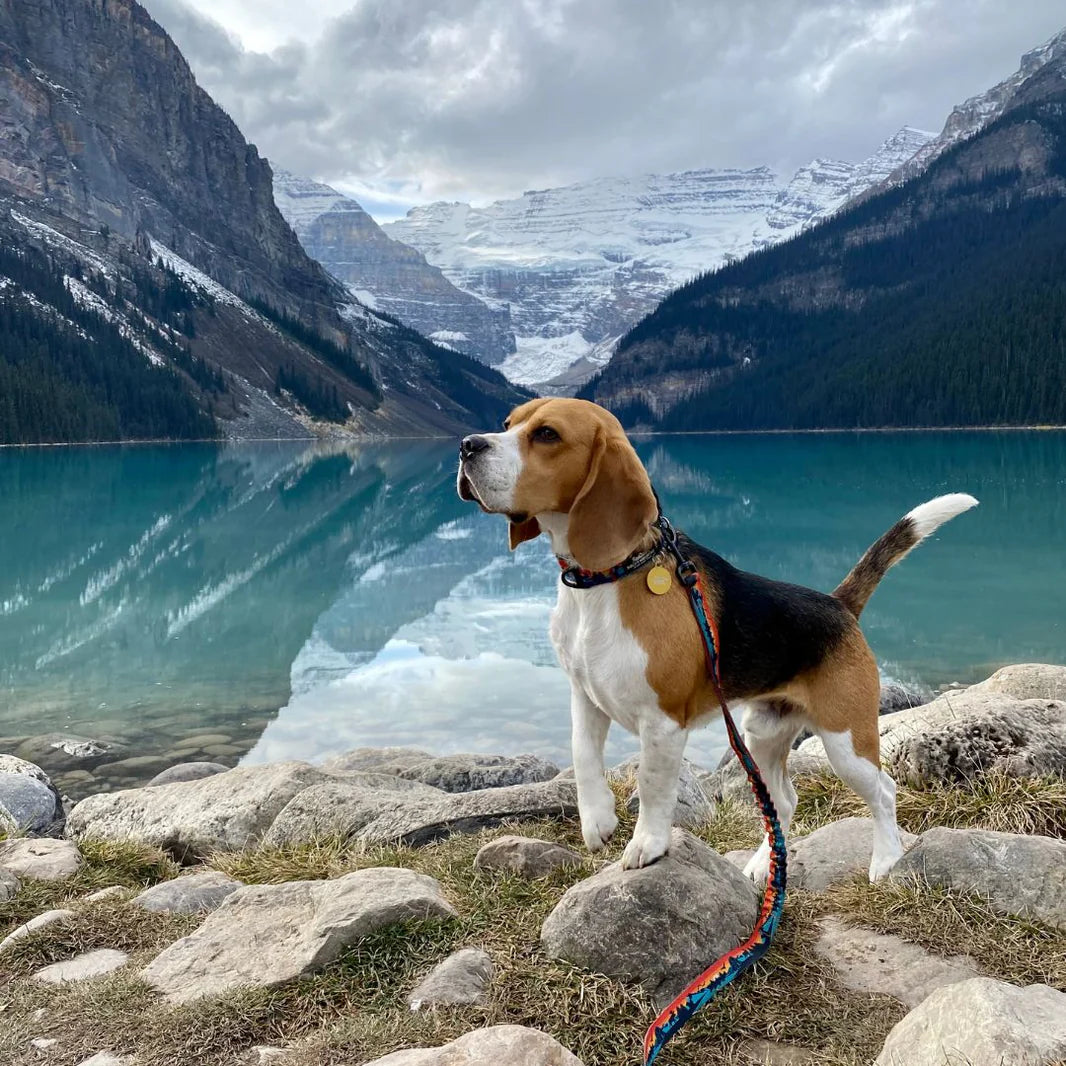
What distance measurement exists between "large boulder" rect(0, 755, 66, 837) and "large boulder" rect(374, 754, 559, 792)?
334 centimetres

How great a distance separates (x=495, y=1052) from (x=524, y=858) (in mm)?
1854

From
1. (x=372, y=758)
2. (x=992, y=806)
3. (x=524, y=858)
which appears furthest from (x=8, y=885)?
(x=372, y=758)

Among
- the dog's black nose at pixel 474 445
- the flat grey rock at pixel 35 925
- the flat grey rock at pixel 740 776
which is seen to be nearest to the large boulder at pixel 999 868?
the flat grey rock at pixel 740 776

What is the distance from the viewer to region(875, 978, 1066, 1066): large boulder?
257 cm

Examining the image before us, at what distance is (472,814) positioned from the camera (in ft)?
19.6

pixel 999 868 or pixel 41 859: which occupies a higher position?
pixel 999 868

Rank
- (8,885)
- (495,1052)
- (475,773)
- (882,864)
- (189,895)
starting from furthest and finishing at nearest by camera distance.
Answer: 1. (475,773)
2. (8,885)
3. (189,895)
4. (882,864)
5. (495,1052)

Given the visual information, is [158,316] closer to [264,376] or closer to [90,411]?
[264,376]

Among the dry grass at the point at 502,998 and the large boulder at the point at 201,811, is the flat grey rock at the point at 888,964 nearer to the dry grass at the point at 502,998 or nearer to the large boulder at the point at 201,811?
the dry grass at the point at 502,998

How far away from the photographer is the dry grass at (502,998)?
329cm

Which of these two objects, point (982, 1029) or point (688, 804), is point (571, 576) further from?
point (688, 804)

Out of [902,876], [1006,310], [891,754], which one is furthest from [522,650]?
[1006,310]

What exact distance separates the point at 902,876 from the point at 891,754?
6.12 feet

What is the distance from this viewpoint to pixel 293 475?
70750 mm
